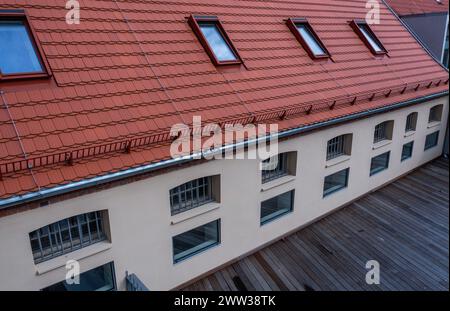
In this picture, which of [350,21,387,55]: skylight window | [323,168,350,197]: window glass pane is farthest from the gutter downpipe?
[350,21,387,55]: skylight window

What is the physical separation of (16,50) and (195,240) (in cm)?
547

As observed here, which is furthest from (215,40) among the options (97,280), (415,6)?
(415,6)

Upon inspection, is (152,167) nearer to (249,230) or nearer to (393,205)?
(249,230)

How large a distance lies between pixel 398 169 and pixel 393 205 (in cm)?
235

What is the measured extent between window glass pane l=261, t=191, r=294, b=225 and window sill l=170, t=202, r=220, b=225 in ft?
6.15

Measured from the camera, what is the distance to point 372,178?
13117mm

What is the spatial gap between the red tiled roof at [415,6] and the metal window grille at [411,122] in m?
6.38

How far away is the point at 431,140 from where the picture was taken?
1617 cm

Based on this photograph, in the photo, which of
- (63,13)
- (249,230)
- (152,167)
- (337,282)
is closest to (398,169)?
(337,282)

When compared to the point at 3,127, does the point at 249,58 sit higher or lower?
higher

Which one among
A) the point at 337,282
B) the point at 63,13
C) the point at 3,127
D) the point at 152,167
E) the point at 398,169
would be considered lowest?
the point at 337,282

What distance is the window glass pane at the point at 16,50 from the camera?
257 inches

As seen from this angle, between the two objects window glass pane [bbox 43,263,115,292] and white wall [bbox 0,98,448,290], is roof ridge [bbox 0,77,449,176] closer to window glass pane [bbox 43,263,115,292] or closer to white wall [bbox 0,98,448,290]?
white wall [bbox 0,98,448,290]

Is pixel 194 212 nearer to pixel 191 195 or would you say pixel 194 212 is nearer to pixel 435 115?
pixel 191 195
